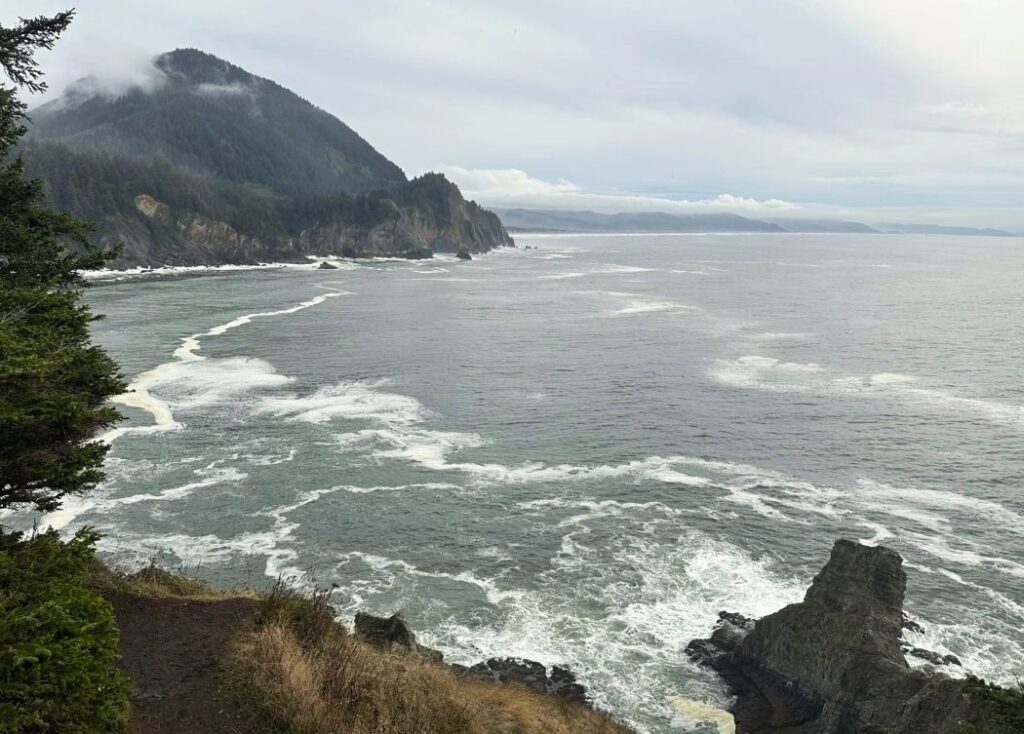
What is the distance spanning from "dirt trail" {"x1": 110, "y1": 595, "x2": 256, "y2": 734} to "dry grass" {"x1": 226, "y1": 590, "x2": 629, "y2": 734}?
0.51m

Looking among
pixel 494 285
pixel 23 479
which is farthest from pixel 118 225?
pixel 23 479

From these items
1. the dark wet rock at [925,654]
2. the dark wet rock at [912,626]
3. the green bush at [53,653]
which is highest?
the green bush at [53,653]

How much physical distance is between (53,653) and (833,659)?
63.5 ft

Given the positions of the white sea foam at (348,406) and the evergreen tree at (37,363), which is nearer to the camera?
the evergreen tree at (37,363)

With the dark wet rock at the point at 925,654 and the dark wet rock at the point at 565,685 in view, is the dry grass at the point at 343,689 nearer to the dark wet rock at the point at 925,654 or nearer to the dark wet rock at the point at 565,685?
the dark wet rock at the point at 565,685

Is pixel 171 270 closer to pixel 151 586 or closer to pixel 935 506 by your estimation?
pixel 151 586

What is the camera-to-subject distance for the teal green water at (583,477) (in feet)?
80.8

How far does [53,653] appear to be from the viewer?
7922mm

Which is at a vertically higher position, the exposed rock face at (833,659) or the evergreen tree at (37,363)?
the evergreen tree at (37,363)

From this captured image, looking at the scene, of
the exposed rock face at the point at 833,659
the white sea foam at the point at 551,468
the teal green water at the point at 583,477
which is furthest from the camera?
the white sea foam at the point at 551,468

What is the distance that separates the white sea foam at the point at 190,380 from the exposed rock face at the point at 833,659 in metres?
34.0

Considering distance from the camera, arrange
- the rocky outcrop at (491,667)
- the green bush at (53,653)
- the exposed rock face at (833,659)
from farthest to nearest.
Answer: the rocky outcrop at (491,667) → the exposed rock face at (833,659) → the green bush at (53,653)

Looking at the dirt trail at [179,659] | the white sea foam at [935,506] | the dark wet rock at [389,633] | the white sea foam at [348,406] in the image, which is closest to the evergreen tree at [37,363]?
the dirt trail at [179,659]

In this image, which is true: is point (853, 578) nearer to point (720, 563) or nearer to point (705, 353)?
point (720, 563)
